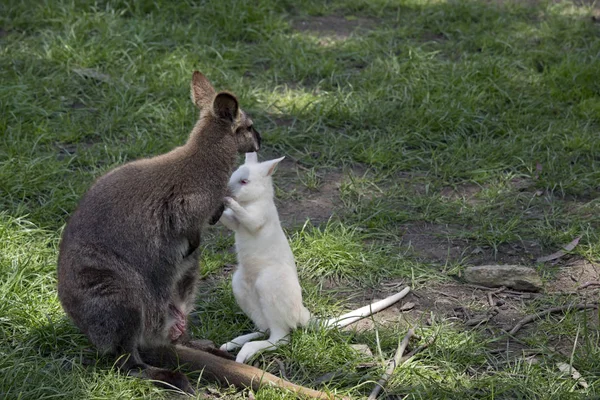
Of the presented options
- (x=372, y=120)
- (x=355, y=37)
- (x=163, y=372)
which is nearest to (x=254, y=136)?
(x=163, y=372)

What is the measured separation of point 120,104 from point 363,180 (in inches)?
76.7

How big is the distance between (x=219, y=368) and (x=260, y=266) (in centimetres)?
53

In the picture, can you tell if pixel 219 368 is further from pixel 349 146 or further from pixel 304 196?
pixel 349 146

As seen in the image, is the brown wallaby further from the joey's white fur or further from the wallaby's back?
the joey's white fur

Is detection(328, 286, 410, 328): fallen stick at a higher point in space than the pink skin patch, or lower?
lower

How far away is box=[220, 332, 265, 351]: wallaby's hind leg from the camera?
4246 millimetres

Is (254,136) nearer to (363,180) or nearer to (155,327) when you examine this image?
(155,327)

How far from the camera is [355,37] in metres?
7.62

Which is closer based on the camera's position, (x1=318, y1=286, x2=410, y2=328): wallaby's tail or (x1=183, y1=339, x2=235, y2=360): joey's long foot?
(x1=183, y1=339, x2=235, y2=360): joey's long foot

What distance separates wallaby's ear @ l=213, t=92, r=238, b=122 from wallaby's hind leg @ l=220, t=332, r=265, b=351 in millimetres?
1057

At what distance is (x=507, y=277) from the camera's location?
480 centimetres

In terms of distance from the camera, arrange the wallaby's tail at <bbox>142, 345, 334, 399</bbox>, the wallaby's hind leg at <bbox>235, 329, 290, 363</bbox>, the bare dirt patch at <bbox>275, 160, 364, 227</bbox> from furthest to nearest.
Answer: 1. the bare dirt patch at <bbox>275, 160, 364, 227</bbox>
2. the wallaby's hind leg at <bbox>235, 329, 290, 363</bbox>
3. the wallaby's tail at <bbox>142, 345, 334, 399</bbox>

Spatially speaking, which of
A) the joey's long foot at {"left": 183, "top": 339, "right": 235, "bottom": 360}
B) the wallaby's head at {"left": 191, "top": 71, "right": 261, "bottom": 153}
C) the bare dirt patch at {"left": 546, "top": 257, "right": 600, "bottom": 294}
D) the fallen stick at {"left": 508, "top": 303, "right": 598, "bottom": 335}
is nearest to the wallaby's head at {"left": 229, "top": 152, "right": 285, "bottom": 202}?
the wallaby's head at {"left": 191, "top": 71, "right": 261, "bottom": 153}

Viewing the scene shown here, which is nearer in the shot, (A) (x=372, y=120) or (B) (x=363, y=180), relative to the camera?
(B) (x=363, y=180)
